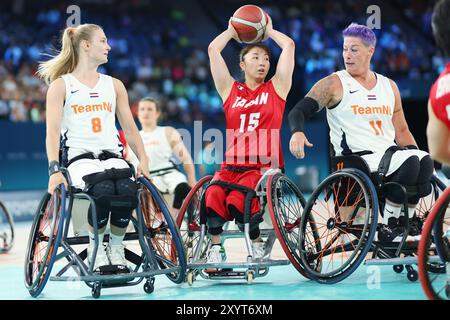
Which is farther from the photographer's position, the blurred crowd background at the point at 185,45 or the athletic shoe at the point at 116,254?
the blurred crowd background at the point at 185,45

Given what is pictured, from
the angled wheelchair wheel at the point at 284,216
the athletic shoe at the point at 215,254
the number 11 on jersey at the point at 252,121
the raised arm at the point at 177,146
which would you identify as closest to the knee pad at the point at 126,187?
the athletic shoe at the point at 215,254

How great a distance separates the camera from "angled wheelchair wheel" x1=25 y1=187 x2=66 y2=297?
15.2ft

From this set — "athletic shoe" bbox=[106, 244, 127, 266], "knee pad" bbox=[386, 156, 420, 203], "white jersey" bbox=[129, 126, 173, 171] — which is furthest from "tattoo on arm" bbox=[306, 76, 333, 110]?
"white jersey" bbox=[129, 126, 173, 171]

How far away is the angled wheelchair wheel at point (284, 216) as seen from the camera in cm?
509

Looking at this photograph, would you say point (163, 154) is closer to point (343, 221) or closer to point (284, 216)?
point (284, 216)

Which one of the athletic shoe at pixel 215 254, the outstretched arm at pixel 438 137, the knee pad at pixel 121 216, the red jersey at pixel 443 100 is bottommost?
the athletic shoe at pixel 215 254

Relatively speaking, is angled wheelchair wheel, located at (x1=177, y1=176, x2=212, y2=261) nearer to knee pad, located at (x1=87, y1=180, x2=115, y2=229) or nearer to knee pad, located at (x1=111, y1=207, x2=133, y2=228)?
knee pad, located at (x1=111, y1=207, x2=133, y2=228)

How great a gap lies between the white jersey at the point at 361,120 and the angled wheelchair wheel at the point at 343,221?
1.15 ft

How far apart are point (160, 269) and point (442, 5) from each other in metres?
2.44

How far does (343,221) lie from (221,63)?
4.77ft

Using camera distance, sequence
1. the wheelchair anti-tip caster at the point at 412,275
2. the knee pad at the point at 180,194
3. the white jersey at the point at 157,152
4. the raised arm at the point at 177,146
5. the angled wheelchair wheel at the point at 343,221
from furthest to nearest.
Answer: the white jersey at the point at 157,152, the raised arm at the point at 177,146, the knee pad at the point at 180,194, the wheelchair anti-tip caster at the point at 412,275, the angled wheelchair wheel at the point at 343,221

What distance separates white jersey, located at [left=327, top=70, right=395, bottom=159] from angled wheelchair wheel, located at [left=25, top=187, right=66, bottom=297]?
2.03 meters

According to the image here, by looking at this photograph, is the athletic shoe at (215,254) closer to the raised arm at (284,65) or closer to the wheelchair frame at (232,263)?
the wheelchair frame at (232,263)

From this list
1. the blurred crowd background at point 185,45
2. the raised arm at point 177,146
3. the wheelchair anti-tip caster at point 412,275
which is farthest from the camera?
the blurred crowd background at point 185,45
